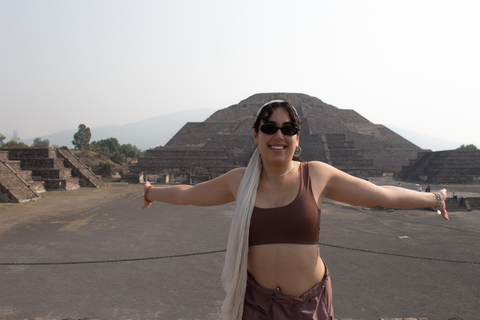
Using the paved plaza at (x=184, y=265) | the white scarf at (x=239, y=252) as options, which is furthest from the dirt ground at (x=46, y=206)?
the white scarf at (x=239, y=252)

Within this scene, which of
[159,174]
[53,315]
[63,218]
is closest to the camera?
[53,315]

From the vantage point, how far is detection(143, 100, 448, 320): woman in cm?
197

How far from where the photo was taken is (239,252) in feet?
6.51

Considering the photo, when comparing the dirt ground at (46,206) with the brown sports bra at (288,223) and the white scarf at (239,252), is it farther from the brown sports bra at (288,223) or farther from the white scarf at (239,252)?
the brown sports bra at (288,223)

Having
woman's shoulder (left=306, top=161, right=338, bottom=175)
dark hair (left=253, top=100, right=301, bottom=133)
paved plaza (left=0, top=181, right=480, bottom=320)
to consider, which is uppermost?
dark hair (left=253, top=100, right=301, bottom=133)

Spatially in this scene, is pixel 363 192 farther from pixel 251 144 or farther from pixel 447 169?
pixel 251 144

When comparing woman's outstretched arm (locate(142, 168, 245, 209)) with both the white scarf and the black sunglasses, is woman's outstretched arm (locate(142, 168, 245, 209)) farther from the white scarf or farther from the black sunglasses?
the black sunglasses

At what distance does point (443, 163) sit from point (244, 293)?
95.2 ft

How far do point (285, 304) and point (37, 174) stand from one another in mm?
23884

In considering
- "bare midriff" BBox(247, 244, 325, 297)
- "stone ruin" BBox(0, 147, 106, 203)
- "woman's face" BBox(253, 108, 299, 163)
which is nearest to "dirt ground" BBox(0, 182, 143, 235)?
"stone ruin" BBox(0, 147, 106, 203)

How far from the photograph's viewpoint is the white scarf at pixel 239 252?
Result: 1.98 metres

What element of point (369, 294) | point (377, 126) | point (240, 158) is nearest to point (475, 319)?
point (369, 294)

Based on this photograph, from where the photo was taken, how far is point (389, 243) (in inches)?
355

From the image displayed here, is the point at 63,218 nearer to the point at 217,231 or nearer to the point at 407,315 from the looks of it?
the point at 217,231
